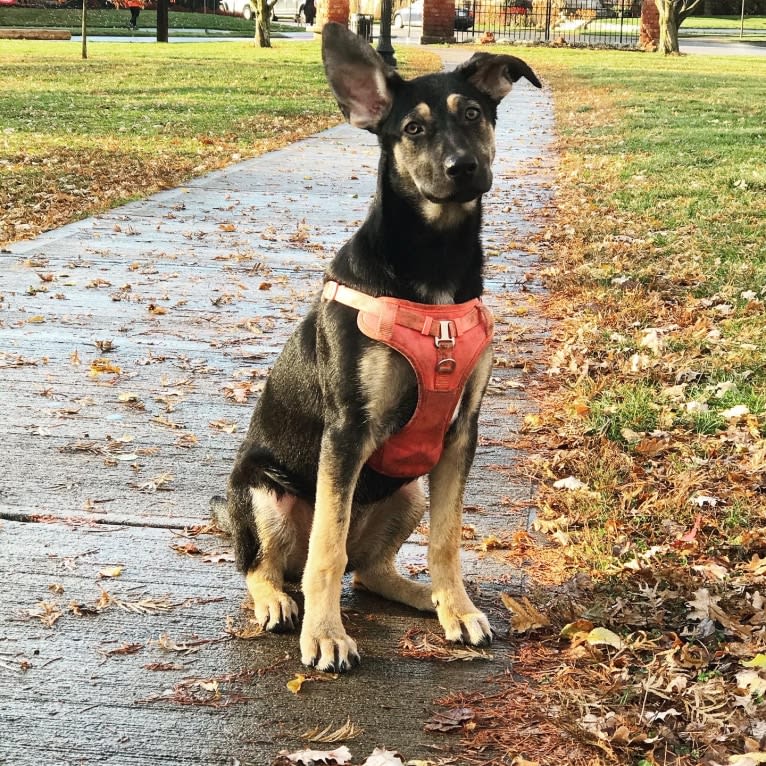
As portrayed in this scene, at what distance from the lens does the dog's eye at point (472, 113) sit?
12.0ft

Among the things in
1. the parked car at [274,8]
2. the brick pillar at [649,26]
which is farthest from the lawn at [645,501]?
the parked car at [274,8]

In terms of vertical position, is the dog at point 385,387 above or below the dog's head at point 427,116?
below

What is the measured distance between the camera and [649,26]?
43.3 metres

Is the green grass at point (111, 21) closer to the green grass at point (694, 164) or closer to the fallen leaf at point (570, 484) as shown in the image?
the green grass at point (694, 164)

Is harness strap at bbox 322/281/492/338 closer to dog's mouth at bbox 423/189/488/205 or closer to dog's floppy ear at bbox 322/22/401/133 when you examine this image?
dog's mouth at bbox 423/189/488/205

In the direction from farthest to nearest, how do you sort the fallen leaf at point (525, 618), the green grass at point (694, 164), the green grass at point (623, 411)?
the green grass at point (694, 164) → the green grass at point (623, 411) → the fallen leaf at point (525, 618)

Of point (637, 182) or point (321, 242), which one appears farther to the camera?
point (637, 182)

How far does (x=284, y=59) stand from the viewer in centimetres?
3297

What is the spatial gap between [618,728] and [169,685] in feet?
4.39

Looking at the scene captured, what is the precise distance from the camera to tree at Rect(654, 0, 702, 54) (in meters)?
39.2

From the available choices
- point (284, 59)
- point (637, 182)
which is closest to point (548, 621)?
point (637, 182)

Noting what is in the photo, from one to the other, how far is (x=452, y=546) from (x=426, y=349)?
73 centimetres

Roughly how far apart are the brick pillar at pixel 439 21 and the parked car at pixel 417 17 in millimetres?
2779

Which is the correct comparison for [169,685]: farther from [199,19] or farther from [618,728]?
[199,19]
